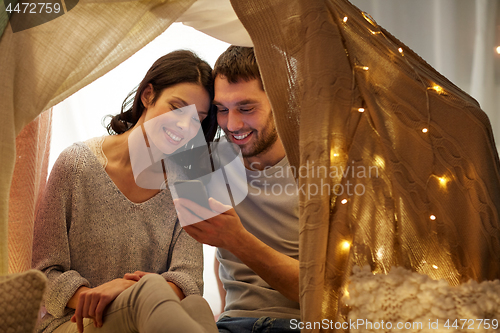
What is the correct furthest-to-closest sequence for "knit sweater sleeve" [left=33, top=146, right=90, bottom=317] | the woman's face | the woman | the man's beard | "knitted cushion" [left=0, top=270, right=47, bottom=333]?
the man's beard → the woman's face → "knit sweater sleeve" [left=33, top=146, right=90, bottom=317] → the woman → "knitted cushion" [left=0, top=270, right=47, bottom=333]

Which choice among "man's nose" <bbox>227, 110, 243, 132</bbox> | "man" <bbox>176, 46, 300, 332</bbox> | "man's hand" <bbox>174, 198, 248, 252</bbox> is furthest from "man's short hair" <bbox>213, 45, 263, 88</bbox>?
"man's hand" <bbox>174, 198, 248, 252</bbox>

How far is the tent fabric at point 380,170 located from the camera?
780 mm

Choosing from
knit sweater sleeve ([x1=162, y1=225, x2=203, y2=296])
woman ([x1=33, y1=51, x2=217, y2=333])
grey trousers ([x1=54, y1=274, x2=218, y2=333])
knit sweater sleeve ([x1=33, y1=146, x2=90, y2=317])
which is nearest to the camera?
grey trousers ([x1=54, y1=274, x2=218, y2=333])

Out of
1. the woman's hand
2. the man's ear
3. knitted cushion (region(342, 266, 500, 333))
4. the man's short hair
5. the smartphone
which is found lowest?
the woman's hand

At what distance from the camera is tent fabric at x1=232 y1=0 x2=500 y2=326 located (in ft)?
2.56

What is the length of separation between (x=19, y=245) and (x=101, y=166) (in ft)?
0.99

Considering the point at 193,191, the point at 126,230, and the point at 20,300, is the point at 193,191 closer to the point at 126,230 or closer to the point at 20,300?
the point at 126,230

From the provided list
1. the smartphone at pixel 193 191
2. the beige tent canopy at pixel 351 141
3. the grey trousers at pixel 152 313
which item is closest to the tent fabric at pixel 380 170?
the beige tent canopy at pixel 351 141

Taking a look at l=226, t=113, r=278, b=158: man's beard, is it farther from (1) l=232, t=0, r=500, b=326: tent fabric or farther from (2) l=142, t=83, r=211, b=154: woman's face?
(1) l=232, t=0, r=500, b=326: tent fabric

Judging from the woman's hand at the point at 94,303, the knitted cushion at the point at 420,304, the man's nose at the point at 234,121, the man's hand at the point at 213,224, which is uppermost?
the man's nose at the point at 234,121

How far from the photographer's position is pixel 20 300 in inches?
23.2

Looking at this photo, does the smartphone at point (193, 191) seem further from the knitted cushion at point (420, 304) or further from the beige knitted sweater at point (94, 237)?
the knitted cushion at point (420, 304)

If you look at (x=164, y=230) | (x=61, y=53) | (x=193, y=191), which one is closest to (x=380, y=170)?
(x=193, y=191)

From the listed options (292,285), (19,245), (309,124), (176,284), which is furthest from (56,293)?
(309,124)
